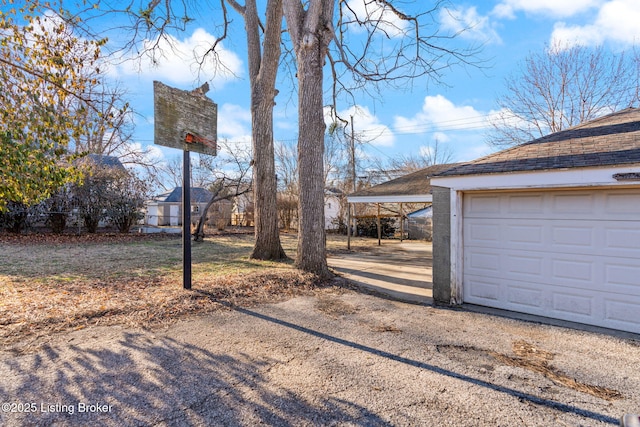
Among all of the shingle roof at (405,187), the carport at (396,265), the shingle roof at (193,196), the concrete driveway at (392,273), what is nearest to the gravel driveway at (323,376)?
the concrete driveway at (392,273)

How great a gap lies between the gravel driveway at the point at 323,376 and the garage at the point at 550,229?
2.23ft

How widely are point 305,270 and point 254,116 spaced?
4.79m

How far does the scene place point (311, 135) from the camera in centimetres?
691

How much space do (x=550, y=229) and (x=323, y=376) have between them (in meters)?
4.02

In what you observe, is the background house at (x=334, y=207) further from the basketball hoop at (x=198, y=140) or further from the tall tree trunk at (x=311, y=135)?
the basketball hoop at (x=198, y=140)

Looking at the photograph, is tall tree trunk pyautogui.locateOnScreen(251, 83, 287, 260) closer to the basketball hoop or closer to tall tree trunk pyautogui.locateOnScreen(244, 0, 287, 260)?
tall tree trunk pyautogui.locateOnScreen(244, 0, 287, 260)

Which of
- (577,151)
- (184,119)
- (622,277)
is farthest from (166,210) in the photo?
(622,277)

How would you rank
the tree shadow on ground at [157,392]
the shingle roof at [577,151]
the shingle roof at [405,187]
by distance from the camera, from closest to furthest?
the tree shadow on ground at [157,392] → the shingle roof at [577,151] → the shingle roof at [405,187]

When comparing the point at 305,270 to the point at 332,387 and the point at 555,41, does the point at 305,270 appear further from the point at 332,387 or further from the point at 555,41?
the point at 555,41

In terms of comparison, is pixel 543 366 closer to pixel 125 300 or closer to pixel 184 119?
pixel 125 300

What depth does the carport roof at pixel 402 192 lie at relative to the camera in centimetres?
1031

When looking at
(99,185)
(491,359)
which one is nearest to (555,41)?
(491,359)

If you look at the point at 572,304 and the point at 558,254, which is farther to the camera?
the point at 558,254

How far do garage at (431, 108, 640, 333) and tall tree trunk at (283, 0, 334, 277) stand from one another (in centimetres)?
245
